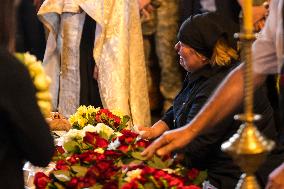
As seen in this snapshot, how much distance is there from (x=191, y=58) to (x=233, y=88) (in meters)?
1.38

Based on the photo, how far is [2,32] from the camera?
211 cm

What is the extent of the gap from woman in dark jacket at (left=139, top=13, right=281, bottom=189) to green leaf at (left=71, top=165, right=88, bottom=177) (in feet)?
2.05

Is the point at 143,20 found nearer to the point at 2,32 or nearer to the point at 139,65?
the point at 139,65

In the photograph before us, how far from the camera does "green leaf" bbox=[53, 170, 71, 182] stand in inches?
96.2

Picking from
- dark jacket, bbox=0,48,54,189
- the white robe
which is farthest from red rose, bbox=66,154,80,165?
the white robe

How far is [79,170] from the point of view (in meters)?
2.50

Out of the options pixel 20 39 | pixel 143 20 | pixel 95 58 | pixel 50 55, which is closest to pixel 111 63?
pixel 95 58

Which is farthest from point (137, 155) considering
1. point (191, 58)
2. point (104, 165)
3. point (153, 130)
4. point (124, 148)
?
point (191, 58)

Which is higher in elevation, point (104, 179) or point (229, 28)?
point (229, 28)

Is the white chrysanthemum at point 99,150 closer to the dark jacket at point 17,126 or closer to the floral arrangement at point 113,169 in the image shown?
the floral arrangement at point 113,169

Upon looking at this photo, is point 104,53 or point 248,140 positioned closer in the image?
point 248,140

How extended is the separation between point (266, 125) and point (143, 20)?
9.52 feet

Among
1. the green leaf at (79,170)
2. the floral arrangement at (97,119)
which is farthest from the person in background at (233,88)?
the floral arrangement at (97,119)

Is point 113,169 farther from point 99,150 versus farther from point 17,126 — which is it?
point 17,126
